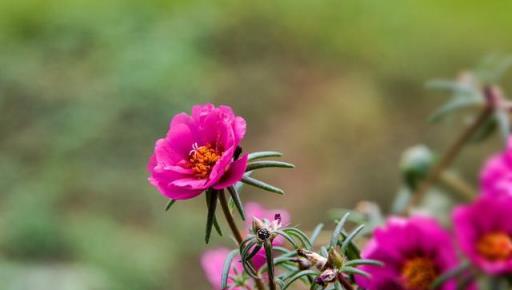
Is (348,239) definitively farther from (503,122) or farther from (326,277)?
(503,122)

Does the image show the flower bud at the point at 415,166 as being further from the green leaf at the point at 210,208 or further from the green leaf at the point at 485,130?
the green leaf at the point at 210,208

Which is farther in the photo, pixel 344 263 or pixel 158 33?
pixel 158 33

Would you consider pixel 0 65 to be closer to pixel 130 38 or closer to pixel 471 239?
pixel 130 38

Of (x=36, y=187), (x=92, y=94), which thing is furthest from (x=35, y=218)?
(x=92, y=94)

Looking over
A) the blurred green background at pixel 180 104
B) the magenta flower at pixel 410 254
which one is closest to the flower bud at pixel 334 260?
the magenta flower at pixel 410 254

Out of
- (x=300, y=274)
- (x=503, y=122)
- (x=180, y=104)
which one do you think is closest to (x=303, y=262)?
(x=300, y=274)

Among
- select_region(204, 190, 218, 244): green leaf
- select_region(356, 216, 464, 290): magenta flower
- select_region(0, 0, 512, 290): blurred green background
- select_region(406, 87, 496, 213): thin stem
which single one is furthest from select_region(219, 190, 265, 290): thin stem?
select_region(0, 0, 512, 290): blurred green background

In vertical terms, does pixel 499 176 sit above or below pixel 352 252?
above
